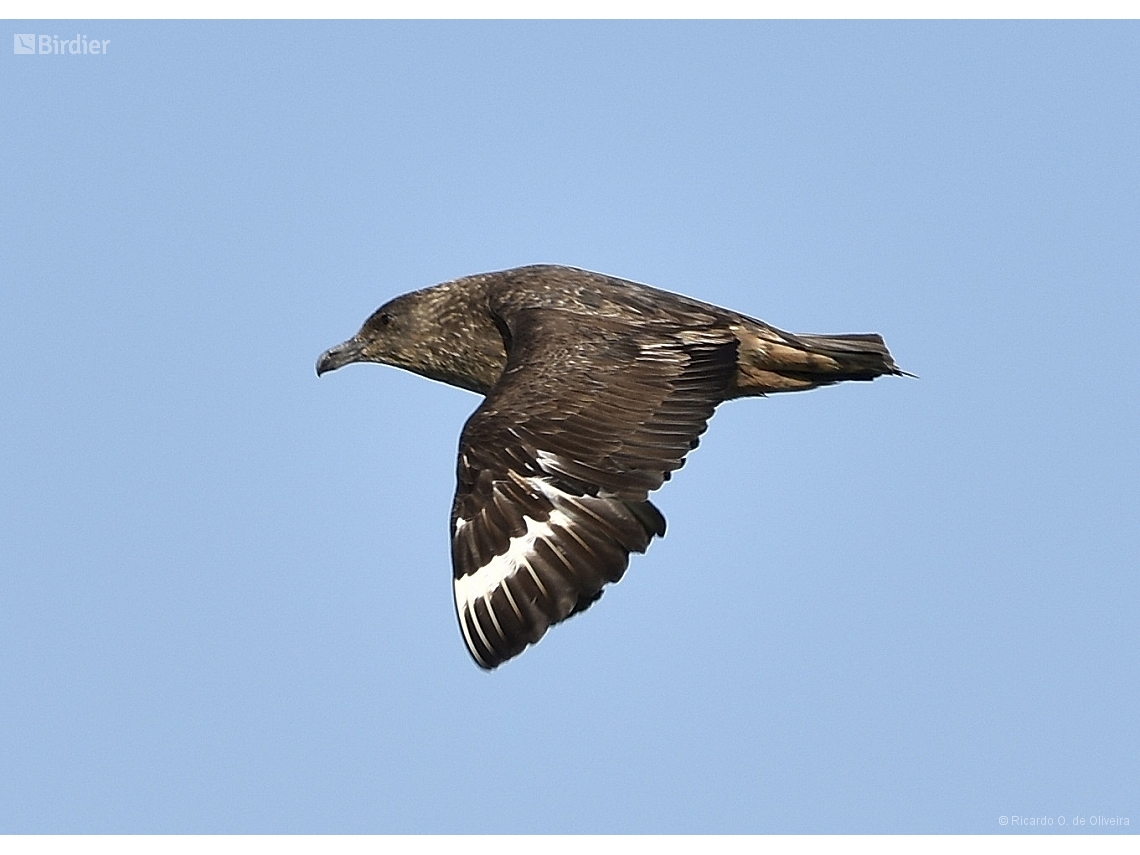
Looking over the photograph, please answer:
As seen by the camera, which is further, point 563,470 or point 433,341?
point 433,341

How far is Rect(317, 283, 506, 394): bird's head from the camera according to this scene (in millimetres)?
9172

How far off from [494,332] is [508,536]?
234cm

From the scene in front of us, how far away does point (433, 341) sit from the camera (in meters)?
9.40

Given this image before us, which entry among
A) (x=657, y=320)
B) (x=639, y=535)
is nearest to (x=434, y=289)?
(x=657, y=320)

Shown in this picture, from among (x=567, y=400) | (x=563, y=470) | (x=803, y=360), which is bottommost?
(x=563, y=470)

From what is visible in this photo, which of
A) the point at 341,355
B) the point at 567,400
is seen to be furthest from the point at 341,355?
the point at 567,400

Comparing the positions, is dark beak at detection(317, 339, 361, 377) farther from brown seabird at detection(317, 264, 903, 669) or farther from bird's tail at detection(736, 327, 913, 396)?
bird's tail at detection(736, 327, 913, 396)

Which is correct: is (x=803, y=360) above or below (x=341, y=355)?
below

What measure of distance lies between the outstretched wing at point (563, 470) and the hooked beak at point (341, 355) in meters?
2.05

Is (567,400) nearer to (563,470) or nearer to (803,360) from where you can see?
(563,470)

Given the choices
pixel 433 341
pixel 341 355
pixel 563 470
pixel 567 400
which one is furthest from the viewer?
pixel 341 355

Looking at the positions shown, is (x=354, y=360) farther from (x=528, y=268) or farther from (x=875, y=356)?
(x=875, y=356)

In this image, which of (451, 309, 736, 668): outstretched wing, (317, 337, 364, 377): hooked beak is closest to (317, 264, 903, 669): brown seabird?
(451, 309, 736, 668): outstretched wing

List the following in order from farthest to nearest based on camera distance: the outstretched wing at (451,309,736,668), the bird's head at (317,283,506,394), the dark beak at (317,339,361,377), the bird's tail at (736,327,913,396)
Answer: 1. the dark beak at (317,339,361,377)
2. the bird's head at (317,283,506,394)
3. the bird's tail at (736,327,913,396)
4. the outstretched wing at (451,309,736,668)
